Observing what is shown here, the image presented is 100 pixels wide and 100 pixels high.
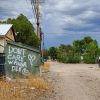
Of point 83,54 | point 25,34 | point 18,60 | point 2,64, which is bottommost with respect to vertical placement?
point 2,64

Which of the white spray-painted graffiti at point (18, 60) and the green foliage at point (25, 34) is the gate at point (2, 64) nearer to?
the white spray-painted graffiti at point (18, 60)

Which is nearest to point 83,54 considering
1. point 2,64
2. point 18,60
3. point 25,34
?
point 25,34

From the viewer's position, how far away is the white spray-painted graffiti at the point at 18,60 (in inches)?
971

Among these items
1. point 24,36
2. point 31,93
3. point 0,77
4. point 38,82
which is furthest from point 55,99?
point 24,36

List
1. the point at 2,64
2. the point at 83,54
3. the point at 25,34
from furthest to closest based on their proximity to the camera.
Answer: the point at 83,54
the point at 25,34
the point at 2,64

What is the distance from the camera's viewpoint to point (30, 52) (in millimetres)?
26188

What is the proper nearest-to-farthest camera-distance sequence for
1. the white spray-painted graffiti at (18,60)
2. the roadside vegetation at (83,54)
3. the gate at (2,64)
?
the gate at (2,64), the white spray-painted graffiti at (18,60), the roadside vegetation at (83,54)

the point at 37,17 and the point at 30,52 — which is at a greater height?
the point at 37,17

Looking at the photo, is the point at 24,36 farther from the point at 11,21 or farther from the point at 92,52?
the point at 92,52

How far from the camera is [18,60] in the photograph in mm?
25125

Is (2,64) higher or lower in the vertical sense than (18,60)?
lower

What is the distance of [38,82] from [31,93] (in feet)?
8.38

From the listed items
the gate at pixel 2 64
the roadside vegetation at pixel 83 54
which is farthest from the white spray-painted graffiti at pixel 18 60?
the roadside vegetation at pixel 83 54

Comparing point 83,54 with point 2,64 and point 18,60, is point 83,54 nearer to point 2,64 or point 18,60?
point 18,60
